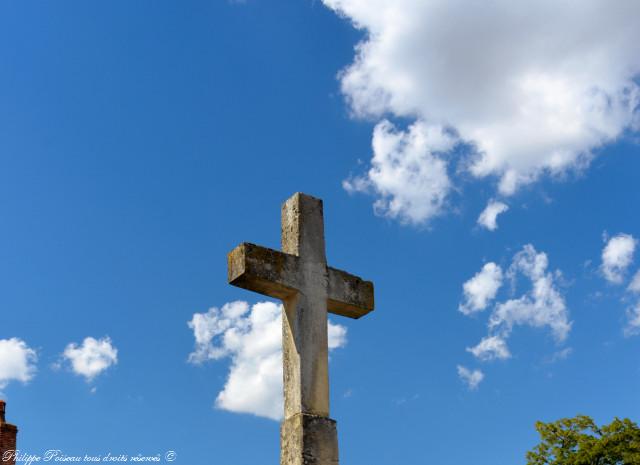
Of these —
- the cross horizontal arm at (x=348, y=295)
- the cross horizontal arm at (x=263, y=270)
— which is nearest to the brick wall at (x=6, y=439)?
the cross horizontal arm at (x=348, y=295)

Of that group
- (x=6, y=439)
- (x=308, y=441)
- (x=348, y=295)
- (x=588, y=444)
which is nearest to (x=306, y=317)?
(x=348, y=295)

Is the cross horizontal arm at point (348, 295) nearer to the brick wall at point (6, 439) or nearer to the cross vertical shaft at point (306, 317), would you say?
the cross vertical shaft at point (306, 317)

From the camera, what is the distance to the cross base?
695 cm

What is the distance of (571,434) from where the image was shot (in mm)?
30875

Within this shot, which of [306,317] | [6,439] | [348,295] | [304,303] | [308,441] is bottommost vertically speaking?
[308,441]

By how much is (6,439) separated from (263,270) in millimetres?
12073

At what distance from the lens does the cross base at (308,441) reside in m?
6.95

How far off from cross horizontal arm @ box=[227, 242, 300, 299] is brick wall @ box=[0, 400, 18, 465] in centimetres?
1154

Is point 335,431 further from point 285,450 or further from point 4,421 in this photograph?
point 4,421

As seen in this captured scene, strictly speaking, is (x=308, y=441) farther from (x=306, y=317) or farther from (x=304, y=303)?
(x=304, y=303)

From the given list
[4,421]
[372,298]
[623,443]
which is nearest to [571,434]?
[623,443]

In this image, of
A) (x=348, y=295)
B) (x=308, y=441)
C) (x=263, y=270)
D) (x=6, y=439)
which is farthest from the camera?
(x=6, y=439)

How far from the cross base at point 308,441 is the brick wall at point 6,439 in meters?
11.6

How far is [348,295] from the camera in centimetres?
817
